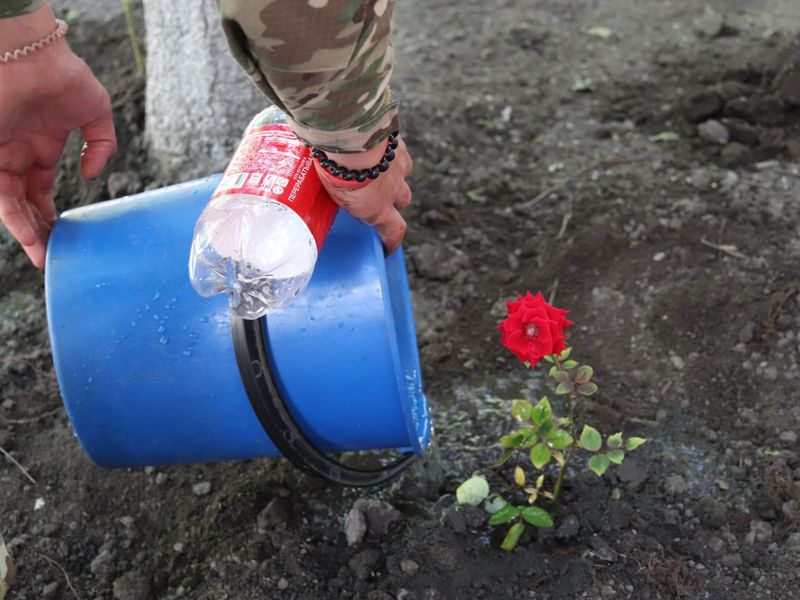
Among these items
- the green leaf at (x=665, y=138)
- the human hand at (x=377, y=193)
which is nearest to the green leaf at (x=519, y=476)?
the human hand at (x=377, y=193)

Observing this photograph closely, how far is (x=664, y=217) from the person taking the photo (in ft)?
7.86

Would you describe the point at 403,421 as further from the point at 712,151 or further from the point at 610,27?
the point at 610,27

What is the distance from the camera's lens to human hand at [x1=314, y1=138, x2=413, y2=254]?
130 cm

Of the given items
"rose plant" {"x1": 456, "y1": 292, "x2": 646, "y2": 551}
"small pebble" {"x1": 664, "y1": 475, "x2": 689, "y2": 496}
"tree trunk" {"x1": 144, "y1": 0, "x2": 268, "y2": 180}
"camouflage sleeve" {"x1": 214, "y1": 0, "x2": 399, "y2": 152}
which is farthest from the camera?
"tree trunk" {"x1": 144, "y1": 0, "x2": 268, "y2": 180}

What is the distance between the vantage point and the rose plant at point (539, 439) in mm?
1415

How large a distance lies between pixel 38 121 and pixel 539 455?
3.62ft

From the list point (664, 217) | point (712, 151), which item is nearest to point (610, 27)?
point (712, 151)

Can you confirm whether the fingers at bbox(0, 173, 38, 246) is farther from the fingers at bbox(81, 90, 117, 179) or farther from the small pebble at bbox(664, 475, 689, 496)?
the small pebble at bbox(664, 475, 689, 496)

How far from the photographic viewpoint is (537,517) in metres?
1.60

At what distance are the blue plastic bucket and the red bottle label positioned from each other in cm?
10

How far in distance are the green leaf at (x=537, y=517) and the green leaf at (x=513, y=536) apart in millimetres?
20

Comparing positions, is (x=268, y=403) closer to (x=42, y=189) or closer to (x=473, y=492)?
(x=473, y=492)

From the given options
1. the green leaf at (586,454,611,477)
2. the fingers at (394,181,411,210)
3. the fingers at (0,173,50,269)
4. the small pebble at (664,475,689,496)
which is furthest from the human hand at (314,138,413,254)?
the small pebble at (664,475,689,496)

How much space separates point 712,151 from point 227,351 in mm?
1784
